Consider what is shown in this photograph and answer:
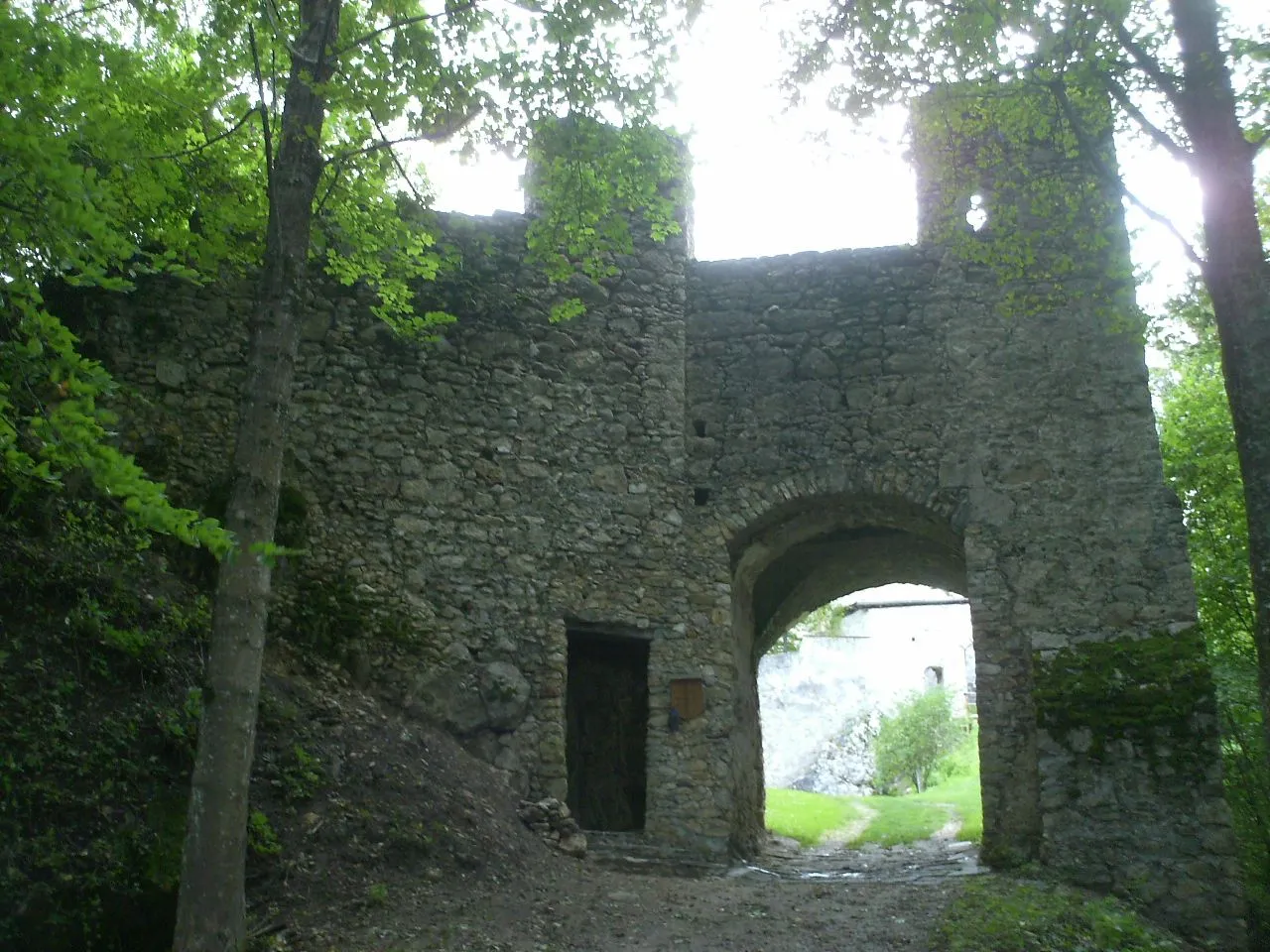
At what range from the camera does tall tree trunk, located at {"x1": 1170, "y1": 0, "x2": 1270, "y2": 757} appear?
5434 mm

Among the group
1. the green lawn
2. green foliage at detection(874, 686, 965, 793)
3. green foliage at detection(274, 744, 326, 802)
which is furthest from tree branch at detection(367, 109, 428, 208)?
green foliage at detection(874, 686, 965, 793)

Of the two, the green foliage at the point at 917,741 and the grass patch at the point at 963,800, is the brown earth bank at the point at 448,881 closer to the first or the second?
the grass patch at the point at 963,800

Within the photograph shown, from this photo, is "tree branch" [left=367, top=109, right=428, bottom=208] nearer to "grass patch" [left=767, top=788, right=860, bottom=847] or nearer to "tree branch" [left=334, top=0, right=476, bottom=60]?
"tree branch" [left=334, top=0, right=476, bottom=60]

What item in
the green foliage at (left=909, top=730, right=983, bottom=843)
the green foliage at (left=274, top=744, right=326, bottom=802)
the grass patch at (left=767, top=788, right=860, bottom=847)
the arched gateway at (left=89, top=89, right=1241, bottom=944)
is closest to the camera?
the green foliage at (left=274, top=744, right=326, bottom=802)

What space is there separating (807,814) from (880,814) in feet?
5.10

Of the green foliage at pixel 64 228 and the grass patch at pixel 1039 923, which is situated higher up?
the green foliage at pixel 64 228

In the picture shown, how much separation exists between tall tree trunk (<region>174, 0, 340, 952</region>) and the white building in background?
22022 mm

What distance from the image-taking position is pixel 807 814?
1432cm

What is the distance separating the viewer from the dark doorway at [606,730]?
9594 millimetres

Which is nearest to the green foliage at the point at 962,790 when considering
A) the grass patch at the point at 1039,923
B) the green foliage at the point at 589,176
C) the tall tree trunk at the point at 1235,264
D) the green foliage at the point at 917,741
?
the green foliage at the point at 917,741

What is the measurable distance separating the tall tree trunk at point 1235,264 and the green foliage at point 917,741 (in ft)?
65.5

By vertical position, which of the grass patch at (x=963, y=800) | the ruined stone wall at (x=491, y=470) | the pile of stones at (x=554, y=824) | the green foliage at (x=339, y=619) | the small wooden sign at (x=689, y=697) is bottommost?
Result: the grass patch at (x=963, y=800)

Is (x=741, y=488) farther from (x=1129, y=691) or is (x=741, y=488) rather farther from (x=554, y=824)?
(x=1129, y=691)

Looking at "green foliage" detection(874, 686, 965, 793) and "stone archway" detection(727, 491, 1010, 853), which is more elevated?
"stone archway" detection(727, 491, 1010, 853)
